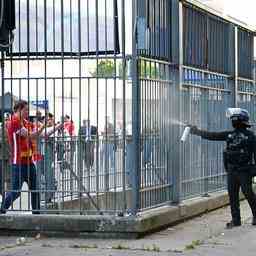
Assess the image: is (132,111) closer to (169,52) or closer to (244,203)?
(169,52)

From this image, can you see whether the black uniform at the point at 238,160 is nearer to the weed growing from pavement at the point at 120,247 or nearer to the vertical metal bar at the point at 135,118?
the vertical metal bar at the point at 135,118

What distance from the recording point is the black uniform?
35.8ft

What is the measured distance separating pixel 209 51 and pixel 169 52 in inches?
80.7

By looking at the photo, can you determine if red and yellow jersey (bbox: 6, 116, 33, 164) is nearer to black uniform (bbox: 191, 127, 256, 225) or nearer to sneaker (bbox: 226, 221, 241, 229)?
black uniform (bbox: 191, 127, 256, 225)

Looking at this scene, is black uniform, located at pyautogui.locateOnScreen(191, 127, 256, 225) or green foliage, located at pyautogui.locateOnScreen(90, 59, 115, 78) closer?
green foliage, located at pyautogui.locateOnScreen(90, 59, 115, 78)

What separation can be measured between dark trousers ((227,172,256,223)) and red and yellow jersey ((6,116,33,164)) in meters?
2.94

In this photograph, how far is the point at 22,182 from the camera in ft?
34.5

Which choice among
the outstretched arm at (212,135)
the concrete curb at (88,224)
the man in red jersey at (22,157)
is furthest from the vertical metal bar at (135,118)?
the outstretched arm at (212,135)

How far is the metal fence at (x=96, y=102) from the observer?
10.0m

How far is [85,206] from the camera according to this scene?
10320mm

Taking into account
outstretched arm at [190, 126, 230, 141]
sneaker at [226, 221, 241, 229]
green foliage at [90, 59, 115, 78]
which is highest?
green foliage at [90, 59, 115, 78]

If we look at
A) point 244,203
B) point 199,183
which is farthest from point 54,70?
point 244,203

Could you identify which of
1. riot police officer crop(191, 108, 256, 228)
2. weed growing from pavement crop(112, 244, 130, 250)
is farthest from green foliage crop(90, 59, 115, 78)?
weed growing from pavement crop(112, 244, 130, 250)

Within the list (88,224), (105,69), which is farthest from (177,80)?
(88,224)
